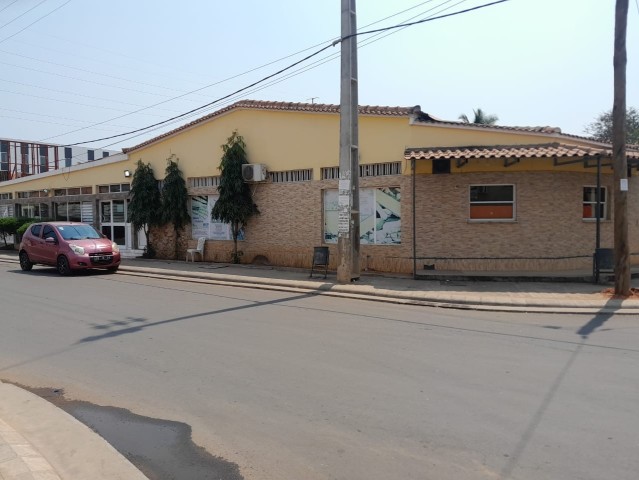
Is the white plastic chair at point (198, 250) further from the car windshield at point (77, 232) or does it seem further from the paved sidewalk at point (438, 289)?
the car windshield at point (77, 232)

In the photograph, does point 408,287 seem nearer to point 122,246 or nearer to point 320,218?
point 320,218

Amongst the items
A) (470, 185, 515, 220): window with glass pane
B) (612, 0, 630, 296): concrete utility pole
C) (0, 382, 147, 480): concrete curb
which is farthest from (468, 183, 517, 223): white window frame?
(0, 382, 147, 480): concrete curb

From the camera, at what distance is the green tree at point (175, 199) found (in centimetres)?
2061

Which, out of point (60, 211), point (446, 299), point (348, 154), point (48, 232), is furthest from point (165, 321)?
point (60, 211)

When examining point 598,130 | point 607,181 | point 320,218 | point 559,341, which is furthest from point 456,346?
point 598,130

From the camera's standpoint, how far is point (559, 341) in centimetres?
755

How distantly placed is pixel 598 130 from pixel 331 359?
4299 centimetres

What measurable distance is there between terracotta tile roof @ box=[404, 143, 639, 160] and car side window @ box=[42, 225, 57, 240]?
38.2 ft

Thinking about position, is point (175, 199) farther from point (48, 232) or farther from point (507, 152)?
point (507, 152)

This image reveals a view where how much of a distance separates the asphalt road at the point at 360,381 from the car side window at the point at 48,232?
7.38m

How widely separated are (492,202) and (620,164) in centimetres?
382

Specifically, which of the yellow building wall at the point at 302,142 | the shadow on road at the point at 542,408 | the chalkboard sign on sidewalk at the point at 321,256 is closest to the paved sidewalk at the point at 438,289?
the chalkboard sign on sidewalk at the point at 321,256

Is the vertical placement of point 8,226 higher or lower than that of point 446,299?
higher

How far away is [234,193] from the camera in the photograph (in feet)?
60.6
